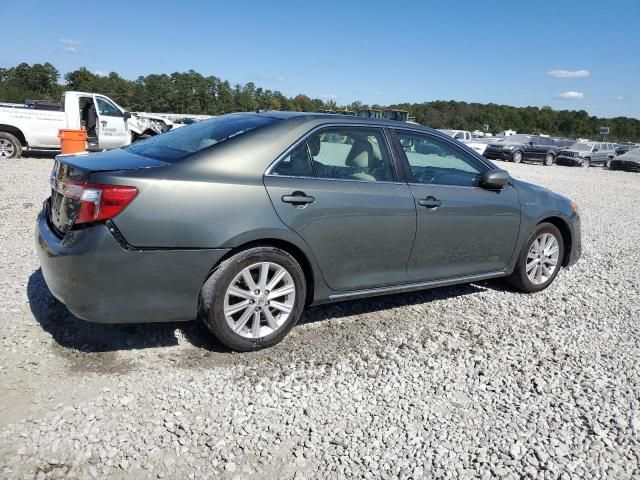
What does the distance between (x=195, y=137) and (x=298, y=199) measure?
97cm

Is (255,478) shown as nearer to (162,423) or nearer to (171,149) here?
(162,423)

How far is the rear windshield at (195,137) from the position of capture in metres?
3.54

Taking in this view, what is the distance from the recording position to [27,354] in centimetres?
337

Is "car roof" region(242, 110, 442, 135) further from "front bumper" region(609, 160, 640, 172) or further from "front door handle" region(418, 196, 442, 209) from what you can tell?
"front bumper" region(609, 160, 640, 172)

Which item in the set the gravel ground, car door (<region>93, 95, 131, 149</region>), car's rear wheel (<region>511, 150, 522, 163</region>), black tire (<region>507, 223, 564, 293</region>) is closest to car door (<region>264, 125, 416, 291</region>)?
the gravel ground

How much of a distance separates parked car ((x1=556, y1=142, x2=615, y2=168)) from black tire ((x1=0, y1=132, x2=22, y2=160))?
28.3 meters

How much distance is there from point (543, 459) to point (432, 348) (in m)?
1.29

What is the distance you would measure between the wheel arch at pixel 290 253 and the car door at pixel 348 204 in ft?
0.32

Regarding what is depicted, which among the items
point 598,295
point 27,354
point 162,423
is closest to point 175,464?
point 162,423

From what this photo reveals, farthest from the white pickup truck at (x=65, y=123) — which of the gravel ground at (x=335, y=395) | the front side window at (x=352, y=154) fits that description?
the front side window at (x=352, y=154)

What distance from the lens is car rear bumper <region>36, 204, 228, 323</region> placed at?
3010 millimetres

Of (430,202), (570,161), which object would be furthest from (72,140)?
(570,161)

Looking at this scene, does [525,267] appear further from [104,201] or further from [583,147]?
[583,147]

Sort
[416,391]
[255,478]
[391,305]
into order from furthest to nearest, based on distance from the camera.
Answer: [391,305] < [416,391] < [255,478]
